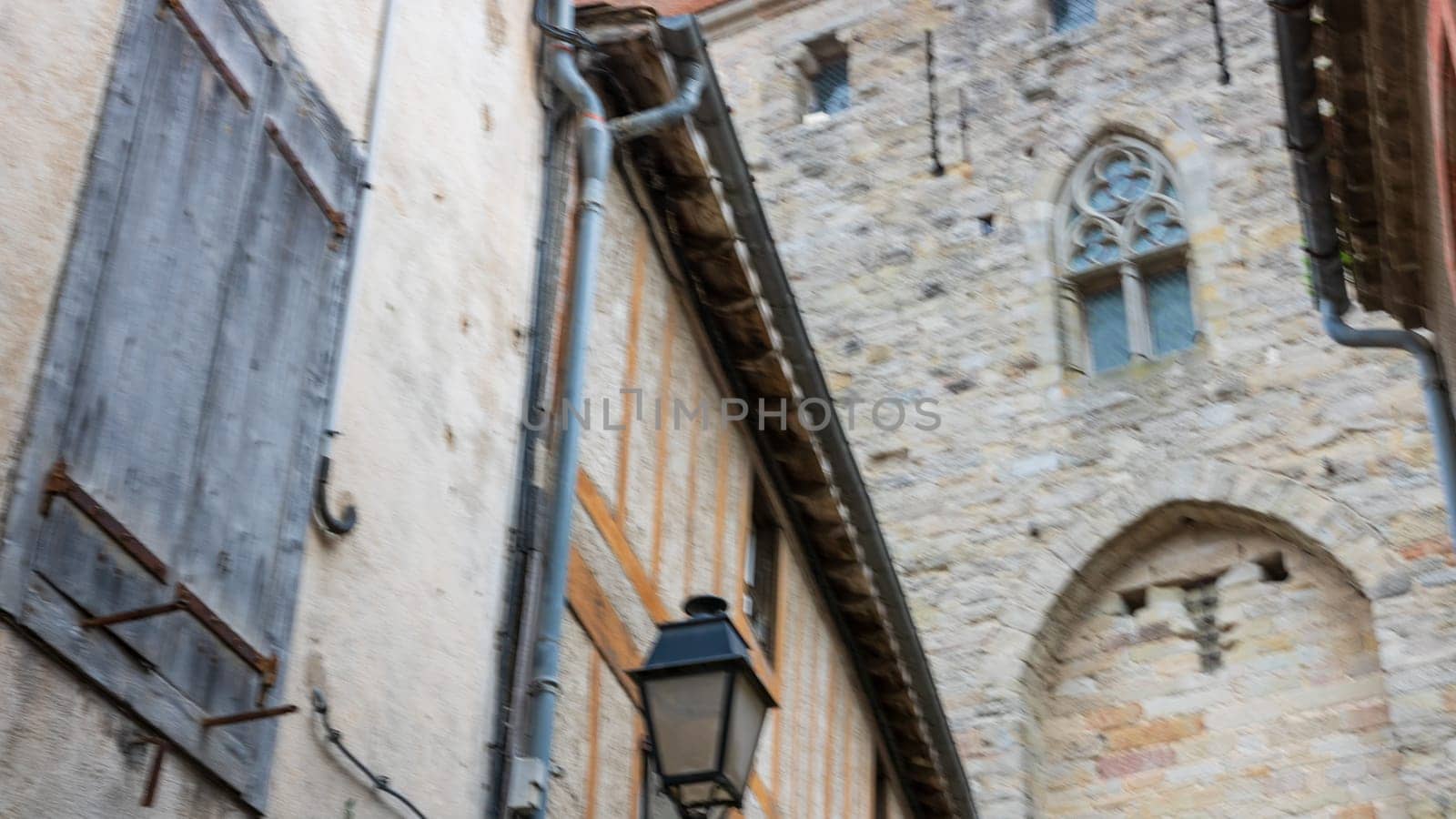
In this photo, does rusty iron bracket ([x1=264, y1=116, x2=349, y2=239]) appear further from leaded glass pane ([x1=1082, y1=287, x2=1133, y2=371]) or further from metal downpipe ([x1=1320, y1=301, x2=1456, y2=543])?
leaded glass pane ([x1=1082, y1=287, x2=1133, y2=371])

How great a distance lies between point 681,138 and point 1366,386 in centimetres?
801

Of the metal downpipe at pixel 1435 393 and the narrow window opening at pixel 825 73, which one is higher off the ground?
the narrow window opening at pixel 825 73

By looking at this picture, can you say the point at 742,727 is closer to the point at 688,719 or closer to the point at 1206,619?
the point at 688,719

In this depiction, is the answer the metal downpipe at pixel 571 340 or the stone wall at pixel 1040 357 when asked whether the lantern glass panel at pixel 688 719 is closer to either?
the metal downpipe at pixel 571 340

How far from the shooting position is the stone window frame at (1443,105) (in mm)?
5734

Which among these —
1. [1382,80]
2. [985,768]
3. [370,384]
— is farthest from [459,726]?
[985,768]

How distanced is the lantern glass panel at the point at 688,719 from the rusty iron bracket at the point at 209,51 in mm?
1700

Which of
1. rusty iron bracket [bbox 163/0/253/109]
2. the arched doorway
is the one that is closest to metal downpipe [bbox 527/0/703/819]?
rusty iron bracket [bbox 163/0/253/109]

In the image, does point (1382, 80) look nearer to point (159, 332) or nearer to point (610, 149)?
point (610, 149)

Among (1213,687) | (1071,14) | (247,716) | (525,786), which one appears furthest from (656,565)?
(1071,14)

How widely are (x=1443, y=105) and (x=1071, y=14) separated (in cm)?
1081

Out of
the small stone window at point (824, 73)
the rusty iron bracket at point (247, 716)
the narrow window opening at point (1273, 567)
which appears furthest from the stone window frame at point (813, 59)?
the rusty iron bracket at point (247, 716)

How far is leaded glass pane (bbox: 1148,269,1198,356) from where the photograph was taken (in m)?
14.8

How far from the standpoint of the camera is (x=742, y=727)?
4.96m
